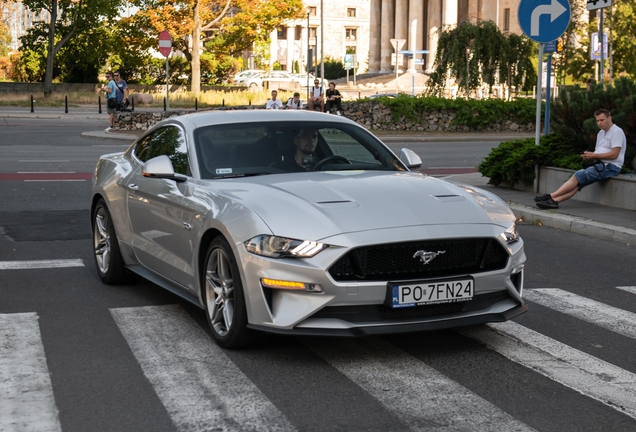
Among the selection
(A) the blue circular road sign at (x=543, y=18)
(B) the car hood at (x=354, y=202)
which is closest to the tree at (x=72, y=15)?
(A) the blue circular road sign at (x=543, y=18)

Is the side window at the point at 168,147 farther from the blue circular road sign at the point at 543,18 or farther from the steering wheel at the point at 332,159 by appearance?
the blue circular road sign at the point at 543,18

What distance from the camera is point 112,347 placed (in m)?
6.45

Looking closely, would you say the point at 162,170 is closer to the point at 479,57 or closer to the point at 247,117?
the point at 247,117

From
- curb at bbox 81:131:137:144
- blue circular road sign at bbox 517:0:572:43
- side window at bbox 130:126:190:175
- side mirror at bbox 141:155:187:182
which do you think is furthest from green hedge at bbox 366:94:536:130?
side mirror at bbox 141:155:187:182

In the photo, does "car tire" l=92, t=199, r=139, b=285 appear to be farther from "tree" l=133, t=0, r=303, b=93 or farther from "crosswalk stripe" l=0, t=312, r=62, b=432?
"tree" l=133, t=0, r=303, b=93

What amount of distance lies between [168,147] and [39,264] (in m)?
2.48

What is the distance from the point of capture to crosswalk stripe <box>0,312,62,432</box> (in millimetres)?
4934

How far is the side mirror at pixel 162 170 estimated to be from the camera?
7.12 m

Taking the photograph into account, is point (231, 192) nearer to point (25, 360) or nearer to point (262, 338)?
point (262, 338)

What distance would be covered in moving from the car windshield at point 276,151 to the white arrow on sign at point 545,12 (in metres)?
7.83

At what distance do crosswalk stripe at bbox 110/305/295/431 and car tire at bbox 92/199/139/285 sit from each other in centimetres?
99

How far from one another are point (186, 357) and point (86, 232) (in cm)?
589

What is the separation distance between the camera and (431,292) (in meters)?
5.88

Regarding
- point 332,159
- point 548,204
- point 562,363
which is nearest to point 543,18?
point 548,204
